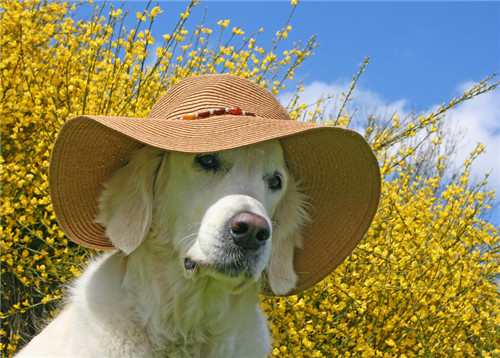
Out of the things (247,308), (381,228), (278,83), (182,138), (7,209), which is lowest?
(7,209)

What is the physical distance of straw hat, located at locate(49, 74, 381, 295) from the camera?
1.64 m

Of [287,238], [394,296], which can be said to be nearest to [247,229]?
[287,238]

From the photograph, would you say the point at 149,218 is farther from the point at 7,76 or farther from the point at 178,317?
the point at 7,76

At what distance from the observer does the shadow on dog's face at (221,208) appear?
1.58 meters

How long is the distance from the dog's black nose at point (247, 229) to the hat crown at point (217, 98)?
46 cm

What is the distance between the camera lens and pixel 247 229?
1560mm

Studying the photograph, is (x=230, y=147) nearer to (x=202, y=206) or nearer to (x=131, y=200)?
(x=202, y=206)

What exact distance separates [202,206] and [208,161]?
16 centimetres

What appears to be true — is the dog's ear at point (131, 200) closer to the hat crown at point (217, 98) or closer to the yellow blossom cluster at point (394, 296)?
the hat crown at point (217, 98)

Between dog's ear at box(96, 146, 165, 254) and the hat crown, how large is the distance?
19 centimetres

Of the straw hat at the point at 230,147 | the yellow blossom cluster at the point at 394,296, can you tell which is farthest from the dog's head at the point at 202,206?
the yellow blossom cluster at the point at 394,296

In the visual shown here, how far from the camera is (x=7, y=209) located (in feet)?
10.1

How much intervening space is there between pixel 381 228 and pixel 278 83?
1.24 meters

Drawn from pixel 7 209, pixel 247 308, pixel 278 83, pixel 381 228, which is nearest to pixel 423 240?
pixel 381 228
